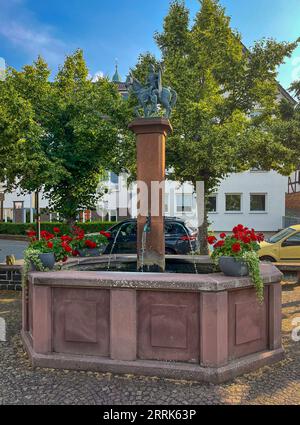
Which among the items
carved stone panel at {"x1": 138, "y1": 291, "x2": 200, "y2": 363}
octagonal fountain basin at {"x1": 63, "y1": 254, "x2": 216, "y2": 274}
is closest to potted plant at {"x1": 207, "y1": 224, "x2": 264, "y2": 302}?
carved stone panel at {"x1": 138, "y1": 291, "x2": 200, "y2": 363}

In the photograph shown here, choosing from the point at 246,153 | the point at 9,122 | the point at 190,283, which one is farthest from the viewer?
the point at 246,153

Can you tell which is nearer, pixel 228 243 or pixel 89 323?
pixel 89 323

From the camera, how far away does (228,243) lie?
5.18 meters

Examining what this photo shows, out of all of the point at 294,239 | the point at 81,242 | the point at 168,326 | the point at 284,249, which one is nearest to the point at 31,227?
the point at 284,249

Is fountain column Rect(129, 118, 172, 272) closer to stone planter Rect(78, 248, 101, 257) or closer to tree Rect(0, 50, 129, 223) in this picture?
stone planter Rect(78, 248, 101, 257)

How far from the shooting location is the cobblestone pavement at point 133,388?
4.00 metres

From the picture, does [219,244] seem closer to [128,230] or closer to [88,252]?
[88,252]

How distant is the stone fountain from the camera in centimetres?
447

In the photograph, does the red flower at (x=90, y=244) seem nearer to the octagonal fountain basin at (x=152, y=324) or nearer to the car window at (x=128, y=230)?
the octagonal fountain basin at (x=152, y=324)

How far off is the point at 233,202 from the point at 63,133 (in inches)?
776

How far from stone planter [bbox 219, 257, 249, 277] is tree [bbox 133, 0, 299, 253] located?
281 inches

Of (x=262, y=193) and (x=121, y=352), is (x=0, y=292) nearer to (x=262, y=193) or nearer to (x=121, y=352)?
(x=121, y=352)
